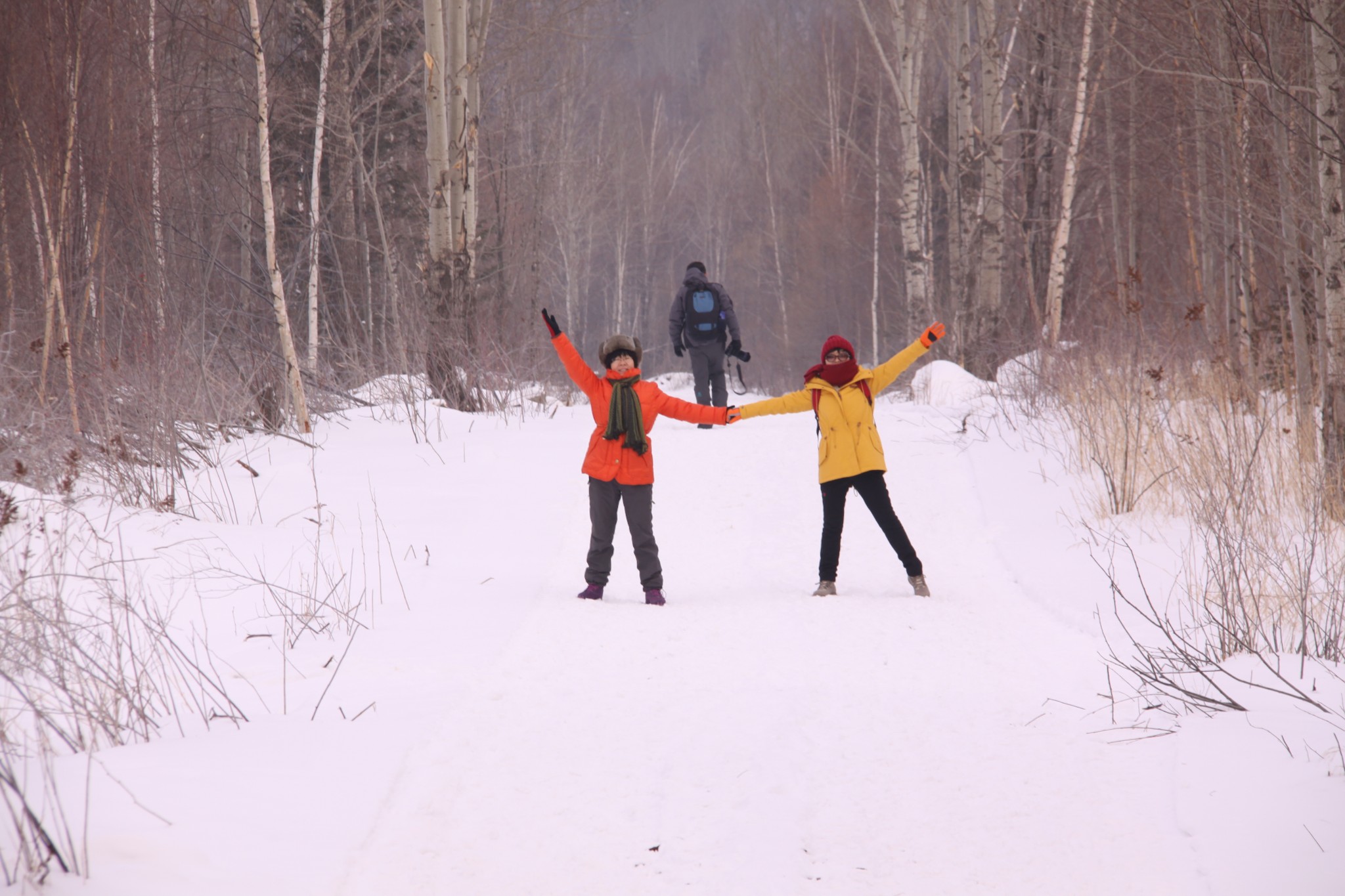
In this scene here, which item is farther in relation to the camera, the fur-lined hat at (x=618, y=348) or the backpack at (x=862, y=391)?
Answer: the backpack at (x=862, y=391)

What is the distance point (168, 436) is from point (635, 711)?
4.69 meters

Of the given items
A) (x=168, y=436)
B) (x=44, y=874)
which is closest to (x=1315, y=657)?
(x=44, y=874)

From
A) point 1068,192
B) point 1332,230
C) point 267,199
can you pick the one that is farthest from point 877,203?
point 1332,230

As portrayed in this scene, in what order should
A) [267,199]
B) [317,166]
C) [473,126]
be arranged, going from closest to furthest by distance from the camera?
[267,199]
[473,126]
[317,166]

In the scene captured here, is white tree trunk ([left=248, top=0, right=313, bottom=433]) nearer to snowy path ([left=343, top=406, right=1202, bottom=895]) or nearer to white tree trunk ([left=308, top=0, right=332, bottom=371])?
snowy path ([left=343, top=406, right=1202, bottom=895])

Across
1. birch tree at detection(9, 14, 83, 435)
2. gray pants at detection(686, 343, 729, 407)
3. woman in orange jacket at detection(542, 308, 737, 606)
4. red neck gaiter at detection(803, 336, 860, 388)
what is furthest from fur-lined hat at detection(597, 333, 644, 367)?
gray pants at detection(686, 343, 729, 407)

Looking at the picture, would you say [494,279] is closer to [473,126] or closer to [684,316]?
[473,126]

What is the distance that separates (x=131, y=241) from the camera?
32.4 ft

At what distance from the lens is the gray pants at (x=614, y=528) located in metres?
5.57

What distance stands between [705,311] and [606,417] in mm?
5399

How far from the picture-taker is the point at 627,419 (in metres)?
5.62

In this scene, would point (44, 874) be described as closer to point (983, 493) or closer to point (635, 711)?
point (635, 711)

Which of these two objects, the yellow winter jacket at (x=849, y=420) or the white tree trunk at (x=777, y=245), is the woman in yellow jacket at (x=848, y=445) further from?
the white tree trunk at (x=777, y=245)

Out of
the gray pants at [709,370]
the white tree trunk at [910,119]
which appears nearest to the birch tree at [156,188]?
the gray pants at [709,370]
